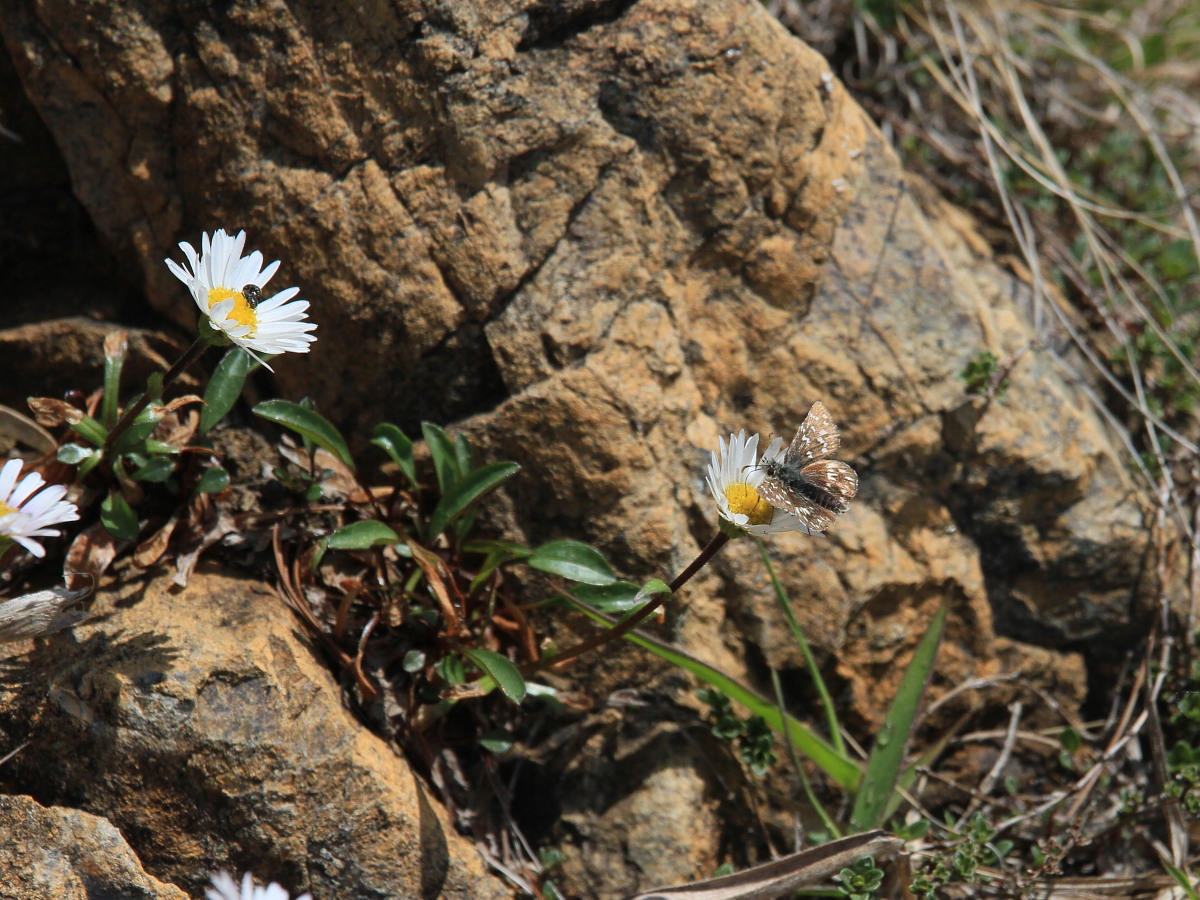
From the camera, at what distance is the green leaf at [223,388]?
2.61 meters

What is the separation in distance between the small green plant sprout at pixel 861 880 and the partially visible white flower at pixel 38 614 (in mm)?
2042

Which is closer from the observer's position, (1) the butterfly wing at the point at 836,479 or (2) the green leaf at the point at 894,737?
(1) the butterfly wing at the point at 836,479

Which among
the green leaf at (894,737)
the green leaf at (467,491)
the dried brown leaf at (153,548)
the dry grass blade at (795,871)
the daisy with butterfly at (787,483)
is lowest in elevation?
the dry grass blade at (795,871)

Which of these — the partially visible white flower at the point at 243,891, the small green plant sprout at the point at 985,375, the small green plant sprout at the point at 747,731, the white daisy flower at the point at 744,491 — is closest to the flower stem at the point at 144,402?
the partially visible white flower at the point at 243,891

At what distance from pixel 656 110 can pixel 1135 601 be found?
2.25 metres

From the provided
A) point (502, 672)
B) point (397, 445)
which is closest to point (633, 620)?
point (502, 672)

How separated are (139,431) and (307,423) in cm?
42

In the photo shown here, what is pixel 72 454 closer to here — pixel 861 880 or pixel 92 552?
pixel 92 552

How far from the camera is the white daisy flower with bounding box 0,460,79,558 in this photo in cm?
209

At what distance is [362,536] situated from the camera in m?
2.56

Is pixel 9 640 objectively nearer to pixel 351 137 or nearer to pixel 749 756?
pixel 351 137

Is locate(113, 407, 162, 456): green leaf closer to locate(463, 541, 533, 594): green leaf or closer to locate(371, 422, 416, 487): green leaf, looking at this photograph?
locate(371, 422, 416, 487): green leaf

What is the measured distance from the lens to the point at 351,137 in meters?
2.71

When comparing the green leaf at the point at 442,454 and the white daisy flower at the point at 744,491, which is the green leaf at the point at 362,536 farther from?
the white daisy flower at the point at 744,491
